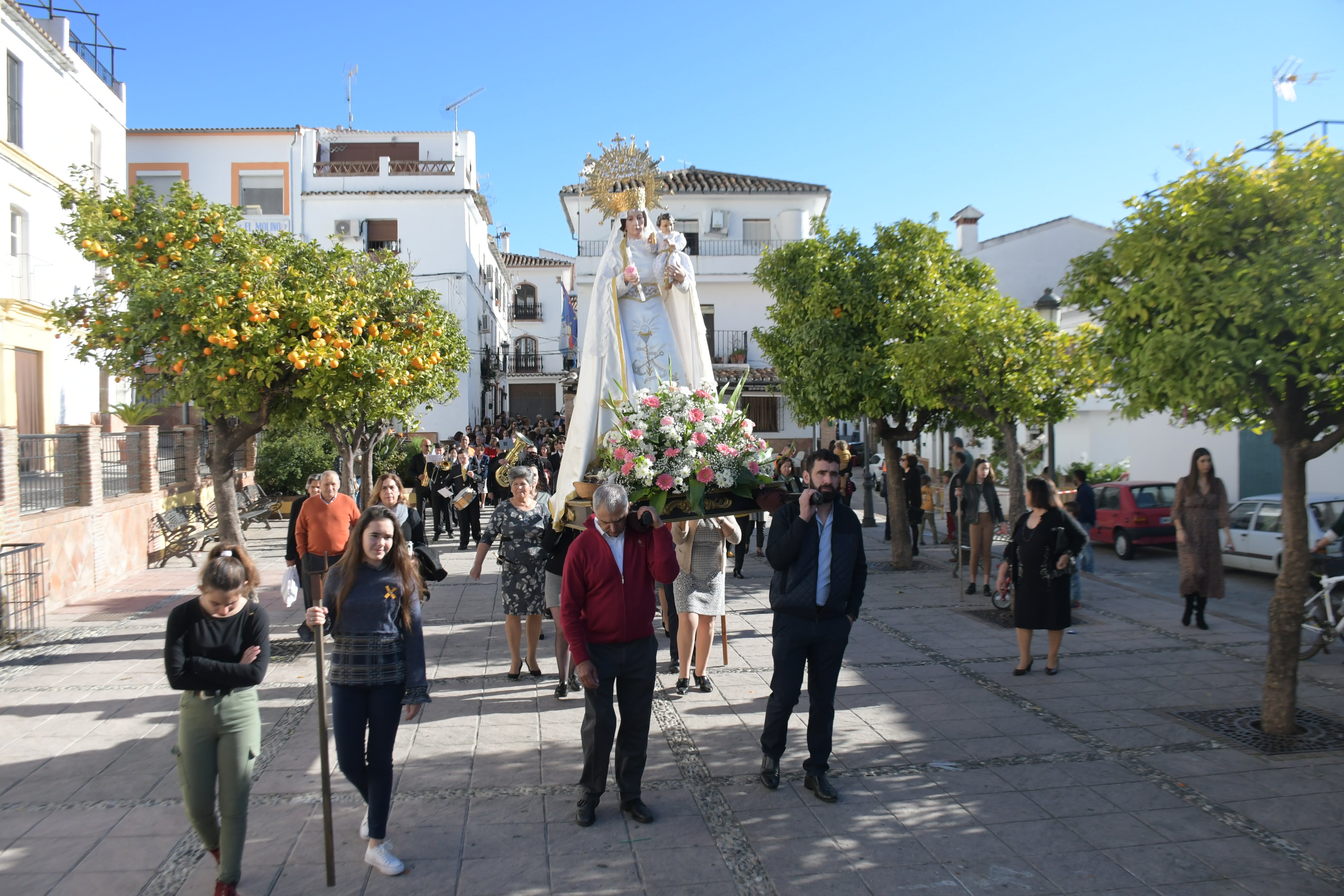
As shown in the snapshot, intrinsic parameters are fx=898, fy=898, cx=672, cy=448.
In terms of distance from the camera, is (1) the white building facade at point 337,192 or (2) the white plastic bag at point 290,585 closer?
(2) the white plastic bag at point 290,585

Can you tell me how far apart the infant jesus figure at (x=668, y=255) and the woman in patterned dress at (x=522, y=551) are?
6.25ft

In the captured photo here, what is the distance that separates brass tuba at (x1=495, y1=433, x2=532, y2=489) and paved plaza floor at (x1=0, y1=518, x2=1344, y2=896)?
1631mm

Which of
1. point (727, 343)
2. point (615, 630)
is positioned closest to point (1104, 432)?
point (727, 343)

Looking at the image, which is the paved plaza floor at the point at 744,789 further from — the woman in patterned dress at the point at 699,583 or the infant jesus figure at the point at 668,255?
the infant jesus figure at the point at 668,255

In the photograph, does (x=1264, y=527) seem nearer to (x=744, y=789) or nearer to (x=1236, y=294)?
(x=1236, y=294)

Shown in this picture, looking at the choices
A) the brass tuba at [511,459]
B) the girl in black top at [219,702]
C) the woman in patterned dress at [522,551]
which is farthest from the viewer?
the brass tuba at [511,459]

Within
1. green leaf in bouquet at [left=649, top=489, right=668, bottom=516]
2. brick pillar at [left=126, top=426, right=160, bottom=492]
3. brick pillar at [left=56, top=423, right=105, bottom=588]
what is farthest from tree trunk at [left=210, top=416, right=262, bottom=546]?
brick pillar at [left=126, top=426, right=160, bottom=492]

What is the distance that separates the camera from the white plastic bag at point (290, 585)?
510cm

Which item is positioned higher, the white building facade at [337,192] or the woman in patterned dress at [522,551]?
the white building facade at [337,192]

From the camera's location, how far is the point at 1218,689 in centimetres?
691

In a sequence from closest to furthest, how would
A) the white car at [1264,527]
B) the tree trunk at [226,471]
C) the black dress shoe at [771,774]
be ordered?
the black dress shoe at [771,774] < the tree trunk at [226,471] < the white car at [1264,527]

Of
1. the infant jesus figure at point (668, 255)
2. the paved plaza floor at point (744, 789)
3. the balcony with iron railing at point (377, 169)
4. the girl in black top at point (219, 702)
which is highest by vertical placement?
the balcony with iron railing at point (377, 169)

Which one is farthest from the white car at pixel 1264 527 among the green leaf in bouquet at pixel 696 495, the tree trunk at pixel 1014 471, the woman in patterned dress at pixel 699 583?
the green leaf in bouquet at pixel 696 495

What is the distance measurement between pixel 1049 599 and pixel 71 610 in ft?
34.5
